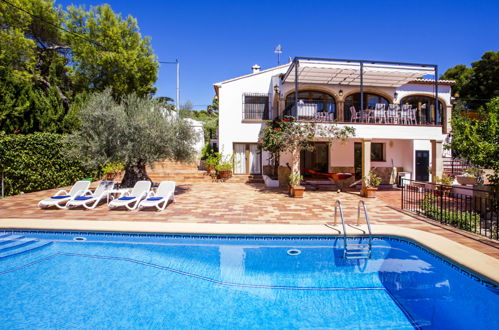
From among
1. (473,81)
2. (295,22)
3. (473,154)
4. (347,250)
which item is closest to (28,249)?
(347,250)

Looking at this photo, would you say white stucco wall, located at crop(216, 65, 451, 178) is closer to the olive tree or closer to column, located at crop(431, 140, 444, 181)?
column, located at crop(431, 140, 444, 181)

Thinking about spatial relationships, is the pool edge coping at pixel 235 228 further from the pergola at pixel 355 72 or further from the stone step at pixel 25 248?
the pergola at pixel 355 72

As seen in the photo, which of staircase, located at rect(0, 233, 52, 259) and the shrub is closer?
staircase, located at rect(0, 233, 52, 259)

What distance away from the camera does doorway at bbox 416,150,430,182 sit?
16516 millimetres

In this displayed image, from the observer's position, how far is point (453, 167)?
53.8ft

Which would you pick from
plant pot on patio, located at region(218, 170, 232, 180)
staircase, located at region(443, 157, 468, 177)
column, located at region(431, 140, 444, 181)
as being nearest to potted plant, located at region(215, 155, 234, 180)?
plant pot on patio, located at region(218, 170, 232, 180)

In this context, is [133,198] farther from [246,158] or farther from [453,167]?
[453,167]

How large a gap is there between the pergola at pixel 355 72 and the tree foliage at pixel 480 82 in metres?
22.8

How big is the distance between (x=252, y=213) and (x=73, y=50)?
2038cm

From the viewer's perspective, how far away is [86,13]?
67.8 ft

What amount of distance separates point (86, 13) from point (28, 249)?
21.7 metres

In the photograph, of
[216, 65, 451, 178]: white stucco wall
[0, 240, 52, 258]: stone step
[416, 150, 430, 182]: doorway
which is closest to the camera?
[0, 240, 52, 258]: stone step

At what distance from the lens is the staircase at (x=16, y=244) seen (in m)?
5.72

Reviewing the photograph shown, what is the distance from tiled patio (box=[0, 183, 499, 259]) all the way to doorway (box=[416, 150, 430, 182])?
772cm
